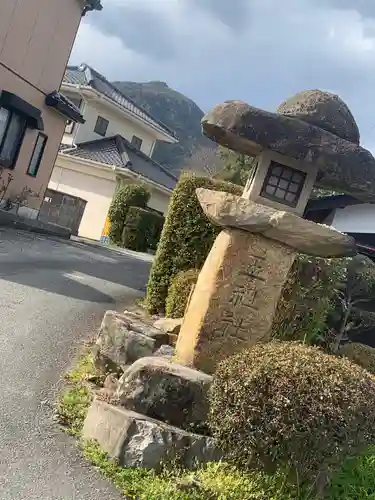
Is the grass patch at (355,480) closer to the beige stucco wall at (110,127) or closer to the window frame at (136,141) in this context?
the beige stucco wall at (110,127)

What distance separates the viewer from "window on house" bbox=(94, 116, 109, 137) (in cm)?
3116

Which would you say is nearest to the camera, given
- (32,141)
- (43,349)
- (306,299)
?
(43,349)

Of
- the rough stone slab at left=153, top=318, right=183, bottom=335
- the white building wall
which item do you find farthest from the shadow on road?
the white building wall

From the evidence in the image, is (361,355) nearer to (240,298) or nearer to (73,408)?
(240,298)

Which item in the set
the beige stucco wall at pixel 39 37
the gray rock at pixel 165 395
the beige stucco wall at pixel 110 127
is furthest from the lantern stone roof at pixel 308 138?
the beige stucco wall at pixel 110 127

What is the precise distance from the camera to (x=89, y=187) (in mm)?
28438

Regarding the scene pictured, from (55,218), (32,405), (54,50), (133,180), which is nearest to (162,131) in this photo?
(133,180)

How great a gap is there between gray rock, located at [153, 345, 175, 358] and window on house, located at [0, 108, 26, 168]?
512 inches

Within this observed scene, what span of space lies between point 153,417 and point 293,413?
1.44 m

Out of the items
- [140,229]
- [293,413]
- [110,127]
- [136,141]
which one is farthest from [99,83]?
[293,413]

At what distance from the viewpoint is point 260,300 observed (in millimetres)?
6332

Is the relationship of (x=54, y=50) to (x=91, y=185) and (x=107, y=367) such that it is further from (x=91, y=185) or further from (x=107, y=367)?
(x=107, y=367)

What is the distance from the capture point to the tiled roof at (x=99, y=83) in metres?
29.9

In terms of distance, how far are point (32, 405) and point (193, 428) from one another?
5.12ft
